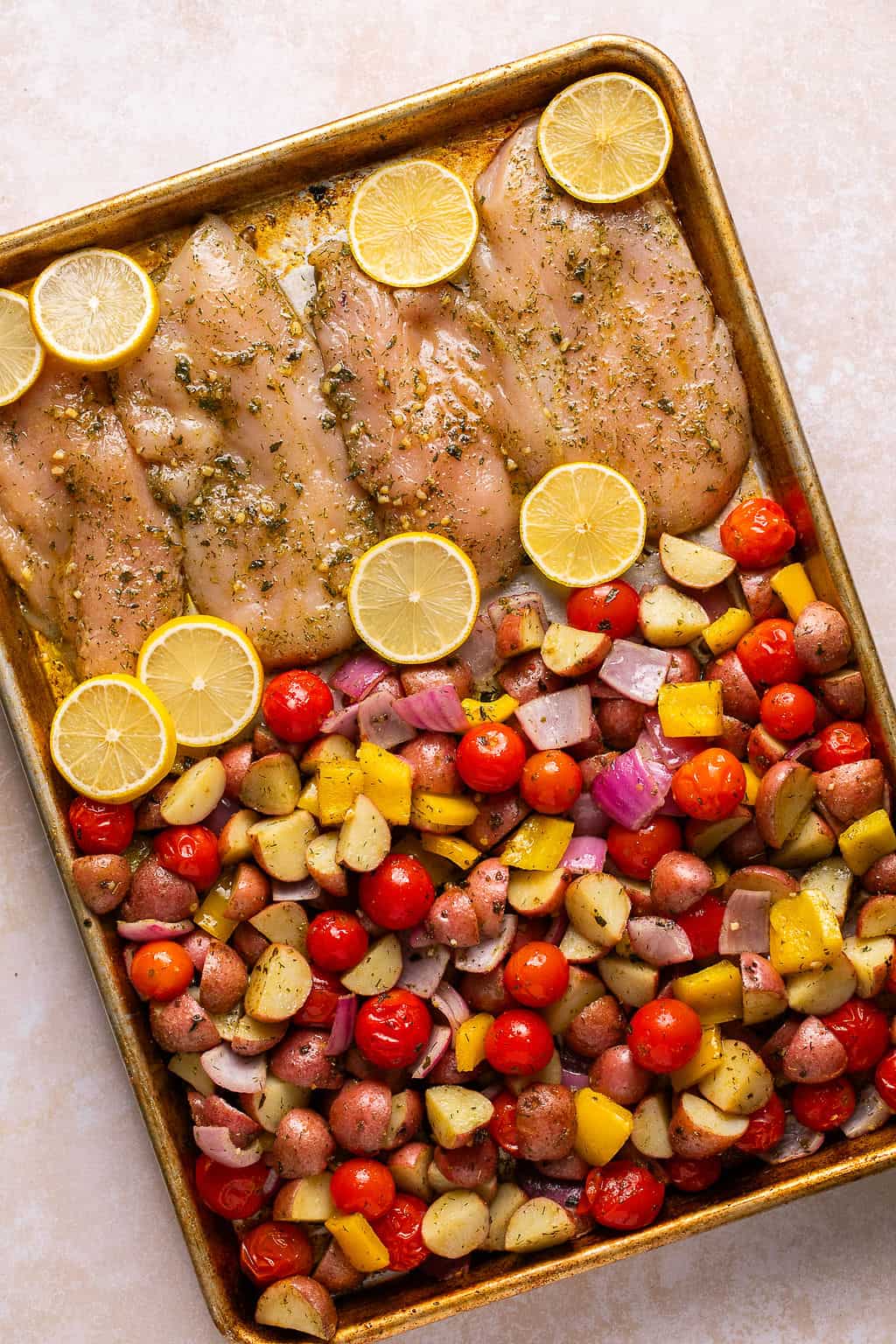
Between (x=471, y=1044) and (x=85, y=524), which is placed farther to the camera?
(x=85, y=524)

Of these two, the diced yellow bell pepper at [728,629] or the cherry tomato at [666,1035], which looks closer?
the cherry tomato at [666,1035]

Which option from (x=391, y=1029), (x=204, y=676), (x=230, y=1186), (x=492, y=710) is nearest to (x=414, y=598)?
(x=492, y=710)

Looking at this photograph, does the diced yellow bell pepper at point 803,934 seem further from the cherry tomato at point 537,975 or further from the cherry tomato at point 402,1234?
the cherry tomato at point 402,1234

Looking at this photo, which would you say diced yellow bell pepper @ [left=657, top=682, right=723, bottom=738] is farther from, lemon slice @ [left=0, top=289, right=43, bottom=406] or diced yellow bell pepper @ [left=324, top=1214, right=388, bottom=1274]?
lemon slice @ [left=0, top=289, right=43, bottom=406]

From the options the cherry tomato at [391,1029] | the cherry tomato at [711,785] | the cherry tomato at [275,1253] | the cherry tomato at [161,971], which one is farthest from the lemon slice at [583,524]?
the cherry tomato at [275,1253]

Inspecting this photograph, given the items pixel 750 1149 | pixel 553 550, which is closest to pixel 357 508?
pixel 553 550

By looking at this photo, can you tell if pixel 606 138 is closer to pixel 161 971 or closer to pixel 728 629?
pixel 728 629
